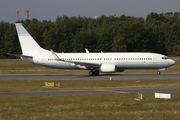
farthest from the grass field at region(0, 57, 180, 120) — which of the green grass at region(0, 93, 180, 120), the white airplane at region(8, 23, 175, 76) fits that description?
the white airplane at region(8, 23, 175, 76)

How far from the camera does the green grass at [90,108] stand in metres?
18.7

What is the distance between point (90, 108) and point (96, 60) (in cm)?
3323

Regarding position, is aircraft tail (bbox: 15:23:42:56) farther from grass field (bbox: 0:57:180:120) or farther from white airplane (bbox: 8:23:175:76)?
grass field (bbox: 0:57:180:120)

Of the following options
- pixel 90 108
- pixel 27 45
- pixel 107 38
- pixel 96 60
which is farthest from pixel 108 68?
pixel 107 38

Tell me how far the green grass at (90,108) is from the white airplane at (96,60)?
2541cm

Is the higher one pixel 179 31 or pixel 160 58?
pixel 179 31

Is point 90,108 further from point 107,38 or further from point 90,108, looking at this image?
point 107,38

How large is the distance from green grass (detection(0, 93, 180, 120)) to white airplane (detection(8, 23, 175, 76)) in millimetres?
25405

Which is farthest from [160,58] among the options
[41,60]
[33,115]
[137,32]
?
[137,32]

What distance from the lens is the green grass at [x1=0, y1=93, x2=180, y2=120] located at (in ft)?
61.4

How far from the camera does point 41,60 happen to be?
5612 cm

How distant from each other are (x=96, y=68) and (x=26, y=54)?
37.3 ft

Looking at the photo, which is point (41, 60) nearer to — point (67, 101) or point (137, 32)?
point (67, 101)

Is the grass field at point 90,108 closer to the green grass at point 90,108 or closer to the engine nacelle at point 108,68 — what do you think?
the green grass at point 90,108
